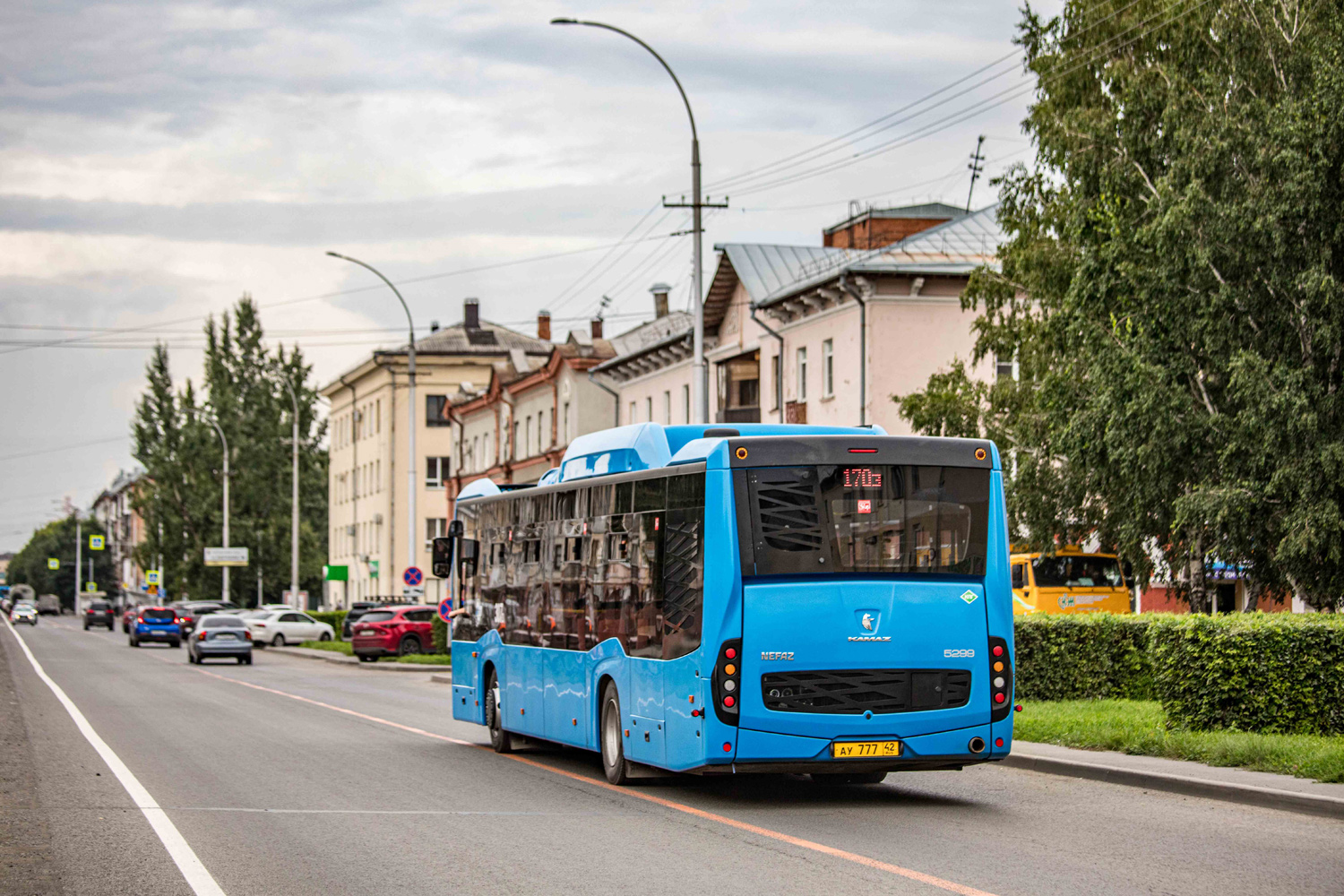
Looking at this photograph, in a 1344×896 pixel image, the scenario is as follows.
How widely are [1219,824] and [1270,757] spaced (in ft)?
7.83

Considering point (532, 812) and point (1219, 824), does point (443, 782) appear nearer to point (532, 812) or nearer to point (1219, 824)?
point (532, 812)

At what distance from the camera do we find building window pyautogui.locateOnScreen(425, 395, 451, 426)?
87.4 meters

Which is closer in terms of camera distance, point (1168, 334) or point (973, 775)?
point (973, 775)

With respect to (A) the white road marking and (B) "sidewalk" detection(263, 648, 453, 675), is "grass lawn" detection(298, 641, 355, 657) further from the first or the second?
(A) the white road marking

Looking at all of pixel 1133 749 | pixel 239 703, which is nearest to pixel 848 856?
pixel 1133 749

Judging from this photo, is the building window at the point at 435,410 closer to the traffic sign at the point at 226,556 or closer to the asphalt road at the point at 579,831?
the traffic sign at the point at 226,556

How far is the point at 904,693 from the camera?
1238 centimetres

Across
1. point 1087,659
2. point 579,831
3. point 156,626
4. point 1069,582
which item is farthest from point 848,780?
point 156,626

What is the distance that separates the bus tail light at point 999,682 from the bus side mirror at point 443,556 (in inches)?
341

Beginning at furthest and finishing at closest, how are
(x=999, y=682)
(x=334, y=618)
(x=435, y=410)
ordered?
(x=435, y=410) → (x=334, y=618) → (x=999, y=682)

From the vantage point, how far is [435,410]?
88.0m

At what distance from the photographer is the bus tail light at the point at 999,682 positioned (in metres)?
12.6

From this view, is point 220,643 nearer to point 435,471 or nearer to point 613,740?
point 613,740

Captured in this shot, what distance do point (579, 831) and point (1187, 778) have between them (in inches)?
199
